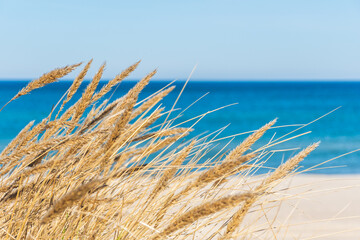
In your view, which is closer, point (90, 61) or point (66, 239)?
point (66, 239)

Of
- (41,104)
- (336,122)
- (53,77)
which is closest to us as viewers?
(53,77)

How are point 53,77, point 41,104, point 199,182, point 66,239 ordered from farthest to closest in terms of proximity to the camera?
1. point 41,104
2. point 53,77
3. point 66,239
4. point 199,182

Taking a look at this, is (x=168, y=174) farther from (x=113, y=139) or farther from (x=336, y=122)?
(x=336, y=122)

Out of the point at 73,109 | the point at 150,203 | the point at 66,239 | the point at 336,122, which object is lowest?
the point at 66,239

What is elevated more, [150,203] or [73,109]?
[73,109]

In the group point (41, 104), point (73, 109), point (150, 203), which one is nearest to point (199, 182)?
point (150, 203)

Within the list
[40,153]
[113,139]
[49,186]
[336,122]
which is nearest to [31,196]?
[49,186]

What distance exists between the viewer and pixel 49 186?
4.56 feet

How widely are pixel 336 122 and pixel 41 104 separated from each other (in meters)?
27.1

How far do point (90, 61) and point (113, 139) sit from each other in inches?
21.2

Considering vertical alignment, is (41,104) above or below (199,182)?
above

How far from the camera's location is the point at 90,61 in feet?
5.07

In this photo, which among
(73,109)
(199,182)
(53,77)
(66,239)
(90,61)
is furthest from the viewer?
(90,61)

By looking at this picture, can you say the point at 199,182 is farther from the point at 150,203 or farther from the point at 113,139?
the point at 150,203
